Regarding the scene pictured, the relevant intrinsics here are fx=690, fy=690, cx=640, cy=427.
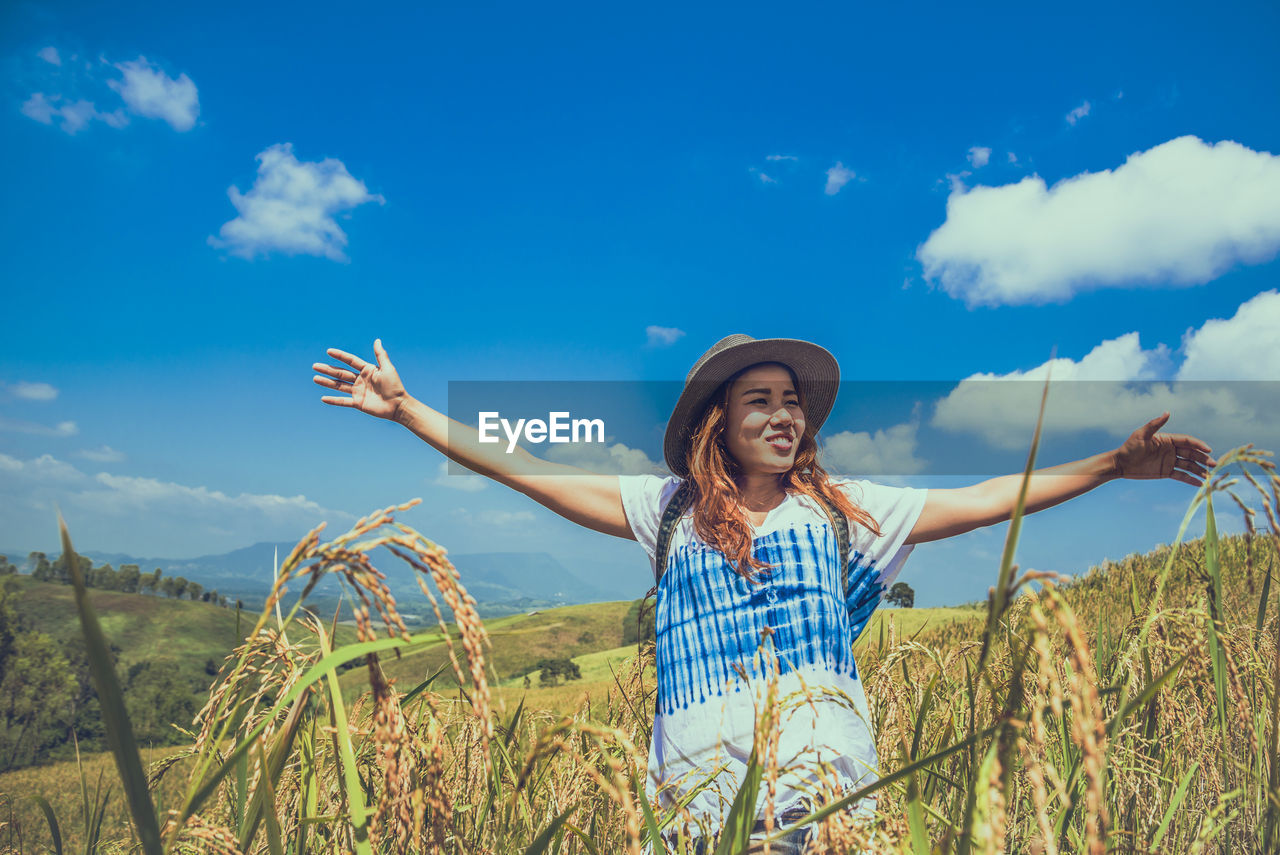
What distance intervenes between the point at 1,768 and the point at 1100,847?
241 ft

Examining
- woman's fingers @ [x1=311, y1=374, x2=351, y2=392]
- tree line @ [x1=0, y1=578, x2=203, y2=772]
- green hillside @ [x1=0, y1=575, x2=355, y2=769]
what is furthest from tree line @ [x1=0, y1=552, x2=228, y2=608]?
woman's fingers @ [x1=311, y1=374, x2=351, y2=392]

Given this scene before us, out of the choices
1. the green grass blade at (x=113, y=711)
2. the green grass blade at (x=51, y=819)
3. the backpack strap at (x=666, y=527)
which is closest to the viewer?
the green grass blade at (x=113, y=711)

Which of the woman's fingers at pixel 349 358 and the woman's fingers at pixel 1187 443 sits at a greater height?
the woman's fingers at pixel 349 358

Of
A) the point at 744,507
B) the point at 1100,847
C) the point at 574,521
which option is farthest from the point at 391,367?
the point at 1100,847

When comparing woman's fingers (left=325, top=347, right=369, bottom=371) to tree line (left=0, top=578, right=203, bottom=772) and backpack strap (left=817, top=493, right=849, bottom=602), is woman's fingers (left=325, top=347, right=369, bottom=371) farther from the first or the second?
tree line (left=0, top=578, right=203, bottom=772)

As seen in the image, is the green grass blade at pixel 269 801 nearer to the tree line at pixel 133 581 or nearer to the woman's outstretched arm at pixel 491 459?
the woman's outstretched arm at pixel 491 459

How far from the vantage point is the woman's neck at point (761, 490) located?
363 centimetres

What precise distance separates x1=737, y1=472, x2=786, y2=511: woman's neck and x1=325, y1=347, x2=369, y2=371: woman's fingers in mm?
2079

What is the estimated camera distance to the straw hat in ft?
12.8

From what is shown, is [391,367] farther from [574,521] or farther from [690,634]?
[690,634]

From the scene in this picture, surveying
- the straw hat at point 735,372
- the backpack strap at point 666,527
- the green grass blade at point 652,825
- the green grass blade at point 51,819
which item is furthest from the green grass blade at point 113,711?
the straw hat at point 735,372

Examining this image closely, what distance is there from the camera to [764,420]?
12.0 ft

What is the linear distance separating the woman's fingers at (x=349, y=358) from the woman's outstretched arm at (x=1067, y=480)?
2934 millimetres

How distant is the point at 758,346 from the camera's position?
3859 mm
